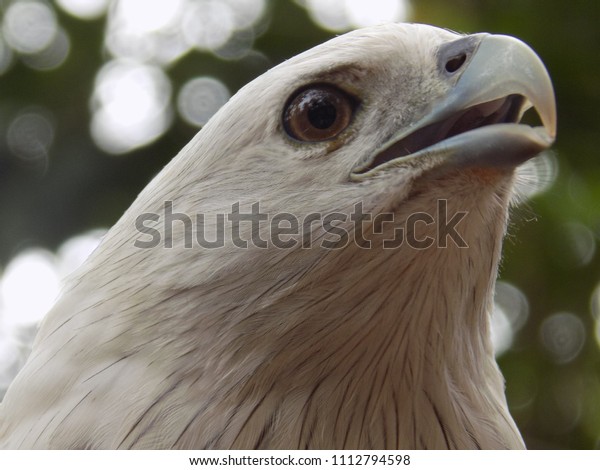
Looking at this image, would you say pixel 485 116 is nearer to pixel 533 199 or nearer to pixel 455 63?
pixel 455 63

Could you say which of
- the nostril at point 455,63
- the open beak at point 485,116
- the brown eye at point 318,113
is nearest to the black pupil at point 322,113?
the brown eye at point 318,113

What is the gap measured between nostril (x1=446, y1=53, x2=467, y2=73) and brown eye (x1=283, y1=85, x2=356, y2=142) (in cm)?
28

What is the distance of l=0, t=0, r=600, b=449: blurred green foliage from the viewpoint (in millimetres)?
4504

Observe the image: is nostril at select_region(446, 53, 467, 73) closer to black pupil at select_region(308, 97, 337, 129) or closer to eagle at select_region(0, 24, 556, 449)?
eagle at select_region(0, 24, 556, 449)

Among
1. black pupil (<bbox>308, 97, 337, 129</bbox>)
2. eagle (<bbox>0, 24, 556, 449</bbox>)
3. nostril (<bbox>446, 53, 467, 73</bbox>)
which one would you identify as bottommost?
eagle (<bbox>0, 24, 556, 449</bbox>)

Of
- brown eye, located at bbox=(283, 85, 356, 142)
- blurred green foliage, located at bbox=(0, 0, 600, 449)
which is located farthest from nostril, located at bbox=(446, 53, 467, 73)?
blurred green foliage, located at bbox=(0, 0, 600, 449)

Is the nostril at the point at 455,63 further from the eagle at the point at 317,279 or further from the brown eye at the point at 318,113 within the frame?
the brown eye at the point at 318,113

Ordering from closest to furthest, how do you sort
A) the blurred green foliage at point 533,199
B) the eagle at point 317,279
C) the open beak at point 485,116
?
the open beak at point 485,116 < the eagle at point 317,279 < the blurred green foliage at point 533,199

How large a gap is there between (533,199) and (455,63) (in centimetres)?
208

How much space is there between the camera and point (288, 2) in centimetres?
499

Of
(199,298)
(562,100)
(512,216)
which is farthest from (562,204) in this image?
(199,298)

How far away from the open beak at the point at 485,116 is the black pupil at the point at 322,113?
164 millimetres

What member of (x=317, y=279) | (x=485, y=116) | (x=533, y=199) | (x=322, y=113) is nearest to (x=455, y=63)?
(x=485, y=116)

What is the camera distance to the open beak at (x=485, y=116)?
6.66 feet
